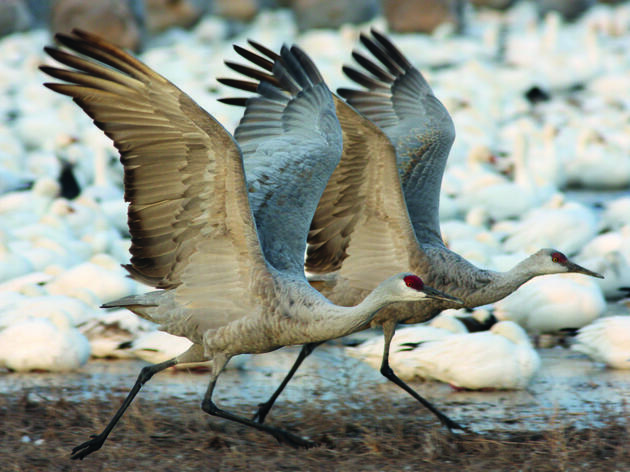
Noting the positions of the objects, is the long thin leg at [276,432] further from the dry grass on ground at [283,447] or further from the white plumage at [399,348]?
the white plumage at [399,348]

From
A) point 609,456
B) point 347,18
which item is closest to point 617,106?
point 347,18

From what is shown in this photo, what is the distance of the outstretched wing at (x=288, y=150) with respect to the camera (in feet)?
17.9

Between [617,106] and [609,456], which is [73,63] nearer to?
[609,456]

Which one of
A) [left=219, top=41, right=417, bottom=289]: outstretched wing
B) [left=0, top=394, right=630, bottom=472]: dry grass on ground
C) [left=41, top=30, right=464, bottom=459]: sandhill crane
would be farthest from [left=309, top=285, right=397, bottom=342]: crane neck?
[left=219, top=41, right=417, bottom=289]: outstretched wing

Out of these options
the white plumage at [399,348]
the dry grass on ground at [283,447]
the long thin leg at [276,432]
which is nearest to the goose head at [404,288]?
the dry grass on ground at [283,447]

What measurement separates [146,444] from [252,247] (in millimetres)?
1142

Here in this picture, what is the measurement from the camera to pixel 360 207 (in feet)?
19.9

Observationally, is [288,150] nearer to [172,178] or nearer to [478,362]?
[172,178]

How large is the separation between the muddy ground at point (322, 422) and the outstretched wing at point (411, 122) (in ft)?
3.73

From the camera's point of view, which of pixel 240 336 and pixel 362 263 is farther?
pixel 362 263

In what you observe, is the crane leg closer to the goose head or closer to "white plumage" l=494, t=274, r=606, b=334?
the goose head

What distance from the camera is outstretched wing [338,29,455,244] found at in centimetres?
655

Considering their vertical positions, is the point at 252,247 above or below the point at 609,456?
above

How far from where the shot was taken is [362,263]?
6172 mm
